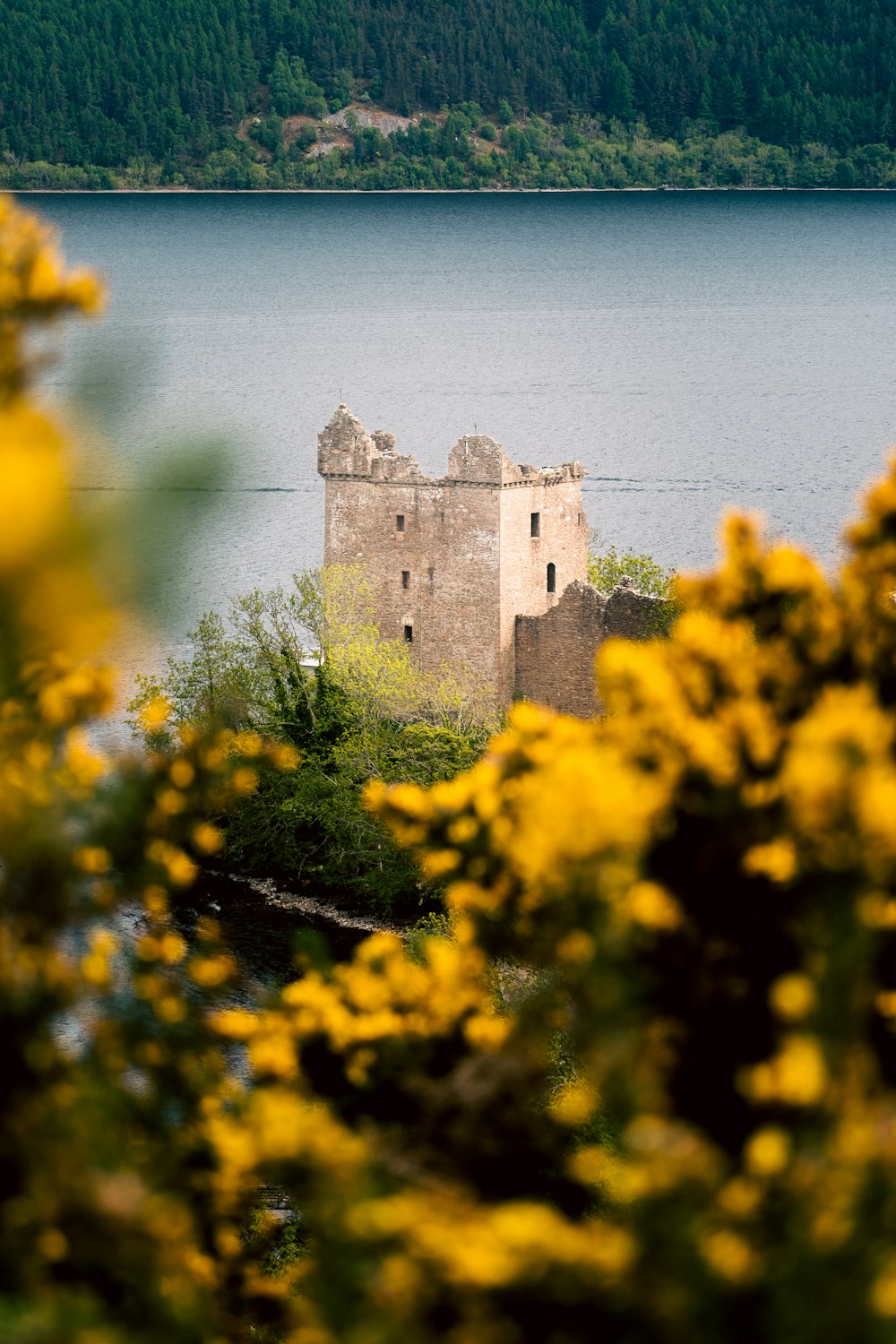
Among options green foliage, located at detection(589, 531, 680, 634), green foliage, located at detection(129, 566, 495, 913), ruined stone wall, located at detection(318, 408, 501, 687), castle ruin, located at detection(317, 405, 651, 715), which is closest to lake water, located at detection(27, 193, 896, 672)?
ruined stone wall, located at detection(318, 408, 501, 687)

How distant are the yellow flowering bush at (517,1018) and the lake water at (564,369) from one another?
171 centimetres

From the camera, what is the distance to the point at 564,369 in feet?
415

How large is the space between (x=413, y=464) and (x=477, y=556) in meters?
2.40

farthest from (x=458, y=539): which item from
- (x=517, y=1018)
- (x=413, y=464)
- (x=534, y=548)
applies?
(x=517, y=1018)

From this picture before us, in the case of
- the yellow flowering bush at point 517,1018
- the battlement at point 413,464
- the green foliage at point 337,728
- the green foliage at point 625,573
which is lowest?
the green foliage at point 337,728

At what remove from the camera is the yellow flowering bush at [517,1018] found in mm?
6246

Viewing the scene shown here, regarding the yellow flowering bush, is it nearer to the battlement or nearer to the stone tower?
the battlement

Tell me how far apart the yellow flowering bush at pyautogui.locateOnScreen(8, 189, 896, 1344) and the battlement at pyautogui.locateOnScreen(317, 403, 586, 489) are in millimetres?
37611

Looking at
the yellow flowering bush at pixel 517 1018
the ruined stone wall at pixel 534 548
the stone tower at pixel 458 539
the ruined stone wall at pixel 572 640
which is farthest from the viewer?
the ruined stone wall at pixel 534 548

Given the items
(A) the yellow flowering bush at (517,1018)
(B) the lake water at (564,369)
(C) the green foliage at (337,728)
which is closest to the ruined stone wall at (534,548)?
(C) the green foliage at (337,728)

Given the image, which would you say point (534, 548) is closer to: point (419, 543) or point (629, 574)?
point (419, 543)

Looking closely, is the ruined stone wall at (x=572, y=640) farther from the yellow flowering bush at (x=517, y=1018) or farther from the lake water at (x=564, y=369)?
the yellow flowering bush at (x=517, y=1018)

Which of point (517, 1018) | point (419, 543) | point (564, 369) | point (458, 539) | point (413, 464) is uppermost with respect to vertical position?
point (517, 1018)

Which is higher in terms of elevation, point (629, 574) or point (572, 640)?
point (629, 574)
